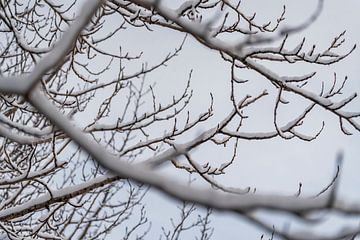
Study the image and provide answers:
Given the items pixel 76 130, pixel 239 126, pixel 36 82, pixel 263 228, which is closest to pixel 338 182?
pixel 263 228

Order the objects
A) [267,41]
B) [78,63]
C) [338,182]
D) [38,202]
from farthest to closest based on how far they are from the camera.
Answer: [78,63]
[38,202]
[267,41]
[338,182]

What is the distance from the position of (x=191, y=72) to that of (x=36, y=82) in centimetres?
420

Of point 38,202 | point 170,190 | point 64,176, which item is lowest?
point 170,190

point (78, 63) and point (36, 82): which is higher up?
point (78, 63)

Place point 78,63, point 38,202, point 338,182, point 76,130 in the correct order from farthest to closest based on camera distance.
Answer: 1. point 78,63
2. point 38,202
3. point 76,130
4. point 338,182

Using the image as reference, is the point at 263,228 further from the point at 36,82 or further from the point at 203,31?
the point at 203,31

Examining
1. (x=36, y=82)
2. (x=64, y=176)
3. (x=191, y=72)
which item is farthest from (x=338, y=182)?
(x=64, y=176)

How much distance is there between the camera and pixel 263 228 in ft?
3.95

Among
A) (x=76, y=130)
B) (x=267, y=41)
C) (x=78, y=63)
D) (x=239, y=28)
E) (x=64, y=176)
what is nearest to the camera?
(x=76, y=130)

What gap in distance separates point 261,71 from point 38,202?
5.77 ft

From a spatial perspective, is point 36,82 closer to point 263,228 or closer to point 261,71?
point 263,228

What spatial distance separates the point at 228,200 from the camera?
1.14m

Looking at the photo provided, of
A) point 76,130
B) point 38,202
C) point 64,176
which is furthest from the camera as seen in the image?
point 64,176

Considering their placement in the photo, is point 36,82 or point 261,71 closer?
point 36,82
